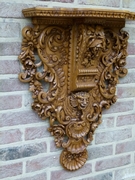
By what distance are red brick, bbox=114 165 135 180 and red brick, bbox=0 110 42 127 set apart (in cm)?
59

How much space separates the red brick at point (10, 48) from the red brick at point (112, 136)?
593 millimetres

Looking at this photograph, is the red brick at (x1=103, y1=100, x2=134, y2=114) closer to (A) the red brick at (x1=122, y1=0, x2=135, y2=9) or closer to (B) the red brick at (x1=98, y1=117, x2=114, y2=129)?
(B) the red brick at (x1=98, y1=117, x2=114, y2=129)

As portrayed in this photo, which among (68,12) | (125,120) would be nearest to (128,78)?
(125,120)

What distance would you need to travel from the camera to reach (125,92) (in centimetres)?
148

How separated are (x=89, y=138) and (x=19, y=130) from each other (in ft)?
1.15

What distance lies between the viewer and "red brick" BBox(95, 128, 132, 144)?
57.9 inches

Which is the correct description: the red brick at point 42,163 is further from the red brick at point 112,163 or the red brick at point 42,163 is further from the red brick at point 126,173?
the red brick at point 126,173

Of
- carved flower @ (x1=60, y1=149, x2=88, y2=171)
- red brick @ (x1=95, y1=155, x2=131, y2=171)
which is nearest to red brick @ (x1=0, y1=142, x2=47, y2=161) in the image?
carved flower @ (x1=60, y1=149, x2=88, y2=171)

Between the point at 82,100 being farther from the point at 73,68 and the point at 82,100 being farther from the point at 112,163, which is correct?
the point at 112,163

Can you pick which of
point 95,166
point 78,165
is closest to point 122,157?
point 95,166

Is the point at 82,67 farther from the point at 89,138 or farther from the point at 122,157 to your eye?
the point at 122,157

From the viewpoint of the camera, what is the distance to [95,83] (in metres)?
1.32

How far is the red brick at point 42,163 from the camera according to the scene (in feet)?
4.32

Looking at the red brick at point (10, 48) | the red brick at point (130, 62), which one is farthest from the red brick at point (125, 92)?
the red brick at point (10, 48)
